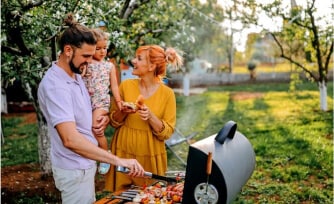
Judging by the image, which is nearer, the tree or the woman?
the woman

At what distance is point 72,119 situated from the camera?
231 cm

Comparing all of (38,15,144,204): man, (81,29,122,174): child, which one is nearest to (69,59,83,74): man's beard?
(38,15,144,204): man

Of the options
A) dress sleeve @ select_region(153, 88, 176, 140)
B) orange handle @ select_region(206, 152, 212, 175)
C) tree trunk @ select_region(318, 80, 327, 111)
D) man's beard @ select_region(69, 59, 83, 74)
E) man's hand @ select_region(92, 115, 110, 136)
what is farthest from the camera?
tree trunk @ select_region(318, 80, 327, 111)

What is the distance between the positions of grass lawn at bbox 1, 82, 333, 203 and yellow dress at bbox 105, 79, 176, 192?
8.53 feet

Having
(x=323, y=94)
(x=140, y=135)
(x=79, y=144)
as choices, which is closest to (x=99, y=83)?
(x=140, y=135)

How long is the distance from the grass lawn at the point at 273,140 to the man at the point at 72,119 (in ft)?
10.9

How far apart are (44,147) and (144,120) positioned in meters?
3.55

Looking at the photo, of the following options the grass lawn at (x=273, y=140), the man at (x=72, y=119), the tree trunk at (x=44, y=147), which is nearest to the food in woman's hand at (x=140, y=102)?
the man at (x=72, y=119)

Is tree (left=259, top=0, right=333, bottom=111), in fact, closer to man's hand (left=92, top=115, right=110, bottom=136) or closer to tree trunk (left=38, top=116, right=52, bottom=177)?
tree trunk (left=38, top=116, right=52, bottom=177)

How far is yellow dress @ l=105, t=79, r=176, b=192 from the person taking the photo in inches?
123

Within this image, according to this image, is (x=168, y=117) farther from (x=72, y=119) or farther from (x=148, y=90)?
(x=72, y=119)

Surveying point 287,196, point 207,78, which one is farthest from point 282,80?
point 287,196

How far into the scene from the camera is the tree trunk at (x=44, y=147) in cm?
612

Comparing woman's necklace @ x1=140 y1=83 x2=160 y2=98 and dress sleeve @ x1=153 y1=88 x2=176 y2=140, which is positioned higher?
woman's necklace @ x1=140 y1=83 x2=160 y2=98
